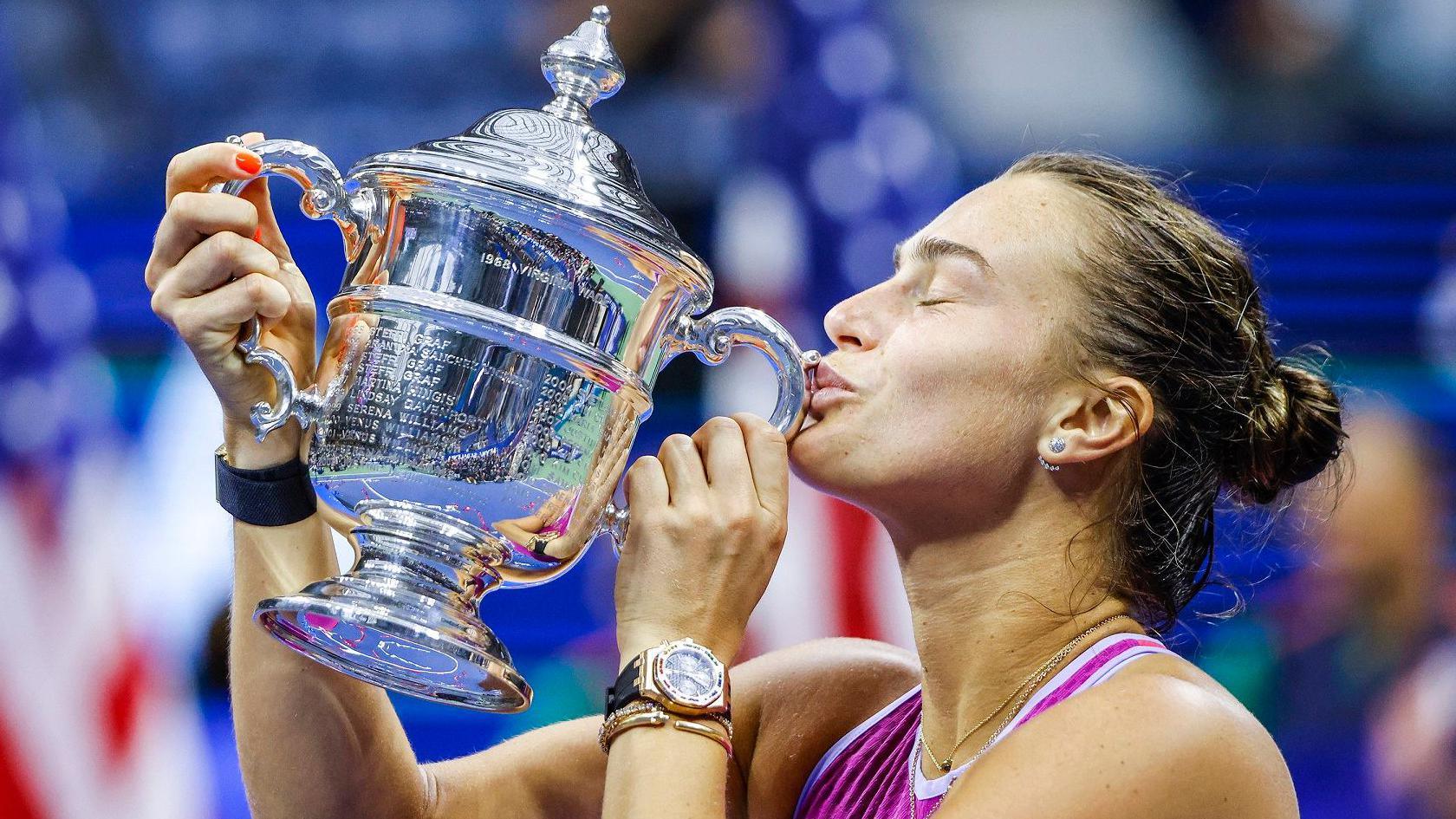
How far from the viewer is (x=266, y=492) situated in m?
1.38

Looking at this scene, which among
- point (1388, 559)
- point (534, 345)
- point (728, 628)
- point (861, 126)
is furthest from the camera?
point (861, 126)

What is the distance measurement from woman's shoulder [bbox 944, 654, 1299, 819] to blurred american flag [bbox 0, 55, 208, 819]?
182 centimetres

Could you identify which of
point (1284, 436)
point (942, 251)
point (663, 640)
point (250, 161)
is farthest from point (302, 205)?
point (1284, 436)

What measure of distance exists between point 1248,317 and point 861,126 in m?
1.40

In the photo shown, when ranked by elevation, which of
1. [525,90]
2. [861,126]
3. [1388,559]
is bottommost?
[1388,559]

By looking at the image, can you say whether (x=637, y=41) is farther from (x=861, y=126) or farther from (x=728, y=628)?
(x=728, y=628)

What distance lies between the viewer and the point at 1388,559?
273 centimetres

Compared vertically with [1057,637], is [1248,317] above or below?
above

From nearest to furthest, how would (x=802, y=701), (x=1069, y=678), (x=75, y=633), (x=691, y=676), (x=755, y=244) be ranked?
(x=691, y=676), (x=1069, y=678), (x=802, y=701), (x=75, y=633), (x=755, y=244)

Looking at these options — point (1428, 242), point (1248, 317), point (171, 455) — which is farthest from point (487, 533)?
point (1428, 242)

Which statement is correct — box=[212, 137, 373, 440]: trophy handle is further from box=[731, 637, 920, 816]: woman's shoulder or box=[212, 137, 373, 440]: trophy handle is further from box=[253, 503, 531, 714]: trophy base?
box=[731, 637, 920, 816]: woman's shoulder

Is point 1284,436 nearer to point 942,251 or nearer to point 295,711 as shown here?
point 942,251

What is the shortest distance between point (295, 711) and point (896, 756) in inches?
24.9

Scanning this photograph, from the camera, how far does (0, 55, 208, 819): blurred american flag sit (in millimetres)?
2600
